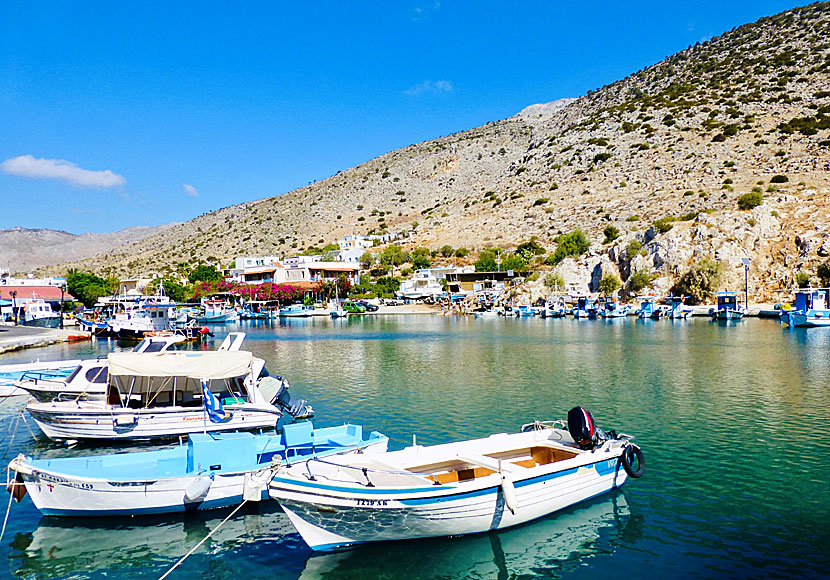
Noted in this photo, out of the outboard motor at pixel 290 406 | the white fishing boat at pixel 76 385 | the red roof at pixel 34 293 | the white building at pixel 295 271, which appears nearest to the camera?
the white fishing boat at pixel 76 385

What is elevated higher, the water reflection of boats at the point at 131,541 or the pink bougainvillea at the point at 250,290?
the pink bougainvillea at the point at 250,290

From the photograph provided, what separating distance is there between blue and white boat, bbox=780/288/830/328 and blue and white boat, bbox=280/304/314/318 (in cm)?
6607

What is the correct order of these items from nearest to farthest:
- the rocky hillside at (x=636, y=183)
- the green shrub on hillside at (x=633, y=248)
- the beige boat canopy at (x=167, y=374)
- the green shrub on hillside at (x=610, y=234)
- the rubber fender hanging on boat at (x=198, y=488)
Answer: the rubber fender hanging on boat at (x=198, y=488) → the beige boat canopy at (x=167, y=374) → the rocky hillside at (x=636, y=183) → the green shrub on hillside at (x=633, y=248) → the green shrub on hillside at (x=610, y=234)

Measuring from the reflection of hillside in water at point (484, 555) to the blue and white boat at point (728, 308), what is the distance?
209 ft

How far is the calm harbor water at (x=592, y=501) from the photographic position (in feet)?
34.7

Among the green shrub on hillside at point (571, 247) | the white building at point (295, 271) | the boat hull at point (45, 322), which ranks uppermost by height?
the green shrub on hillside at point (571, 247)

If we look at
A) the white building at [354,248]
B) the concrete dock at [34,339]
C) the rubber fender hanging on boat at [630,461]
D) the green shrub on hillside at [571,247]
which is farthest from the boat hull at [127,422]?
the white building at [354,248]

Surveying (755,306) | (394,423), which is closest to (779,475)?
(394,423)

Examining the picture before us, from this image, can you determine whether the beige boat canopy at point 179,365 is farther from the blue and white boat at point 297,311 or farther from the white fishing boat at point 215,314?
the blue and white boat at point 297,311

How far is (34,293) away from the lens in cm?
9406

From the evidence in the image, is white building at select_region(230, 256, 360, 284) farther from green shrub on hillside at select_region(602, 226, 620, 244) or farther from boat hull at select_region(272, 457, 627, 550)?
boat hull at select_region(272, 457, 627, 550)

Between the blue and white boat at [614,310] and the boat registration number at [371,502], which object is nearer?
the boat registration number at [371,502]

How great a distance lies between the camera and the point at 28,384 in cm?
2097

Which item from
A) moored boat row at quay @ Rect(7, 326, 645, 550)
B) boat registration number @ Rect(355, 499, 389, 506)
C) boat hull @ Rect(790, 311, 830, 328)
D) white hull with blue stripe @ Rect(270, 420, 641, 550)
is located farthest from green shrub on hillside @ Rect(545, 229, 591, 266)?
boat registration number @ Rect(355, 499, 389, 506)
